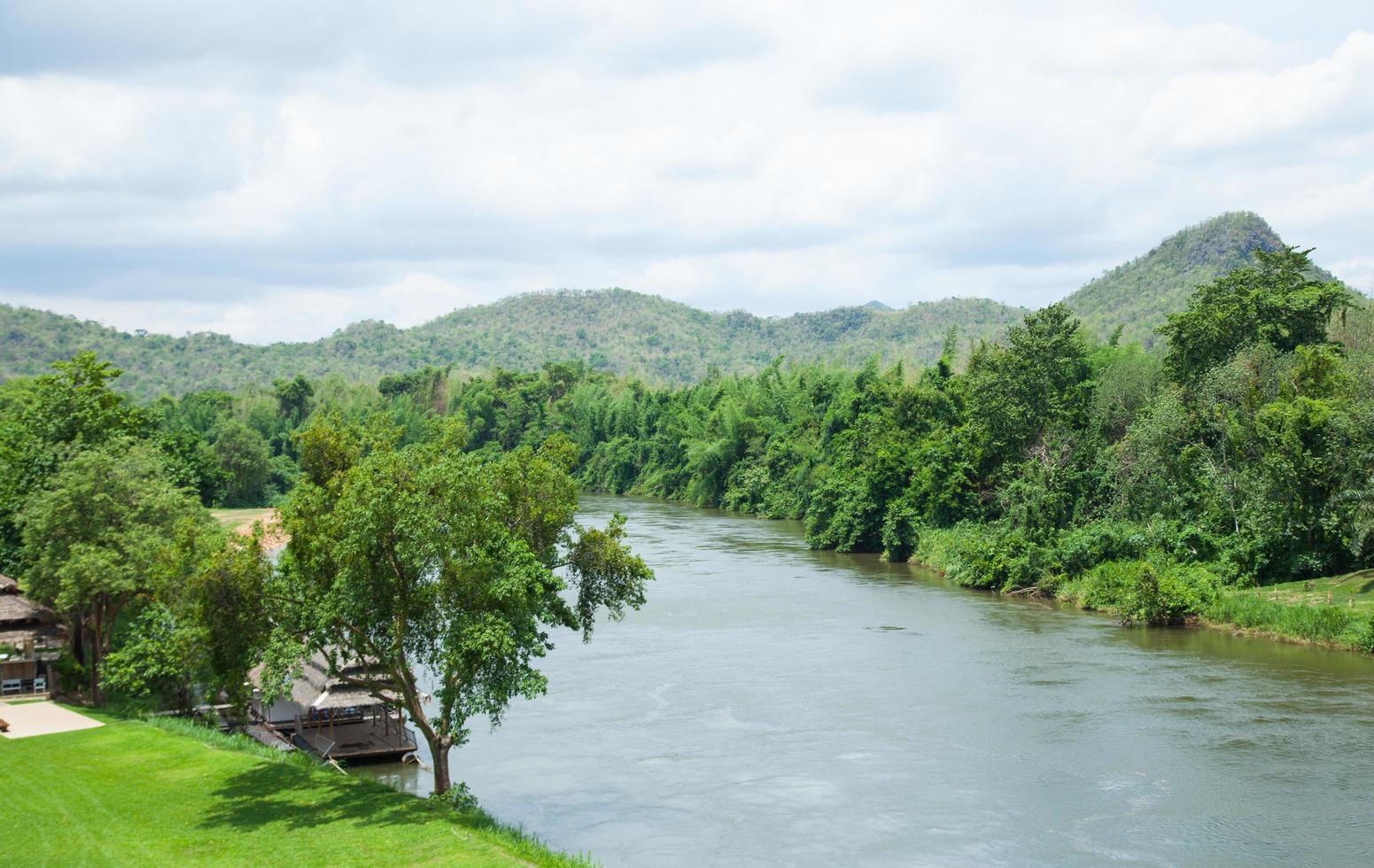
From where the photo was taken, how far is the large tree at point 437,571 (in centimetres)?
2033

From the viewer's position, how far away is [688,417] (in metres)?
104

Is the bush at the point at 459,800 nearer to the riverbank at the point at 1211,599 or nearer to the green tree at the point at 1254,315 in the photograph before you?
the riverbank at the point at 1211,599

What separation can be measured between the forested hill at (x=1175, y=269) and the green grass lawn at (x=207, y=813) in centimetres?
11431

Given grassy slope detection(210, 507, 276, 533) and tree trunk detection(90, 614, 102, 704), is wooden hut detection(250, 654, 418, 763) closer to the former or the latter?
tree trunk detection(90, 614, 102, 704)

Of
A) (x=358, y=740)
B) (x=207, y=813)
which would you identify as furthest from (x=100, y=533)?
(x=207, y=813)

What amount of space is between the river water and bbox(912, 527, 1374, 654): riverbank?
799 mm

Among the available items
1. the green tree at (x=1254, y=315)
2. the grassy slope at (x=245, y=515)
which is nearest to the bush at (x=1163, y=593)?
the green tree at (x=1254, y=315)

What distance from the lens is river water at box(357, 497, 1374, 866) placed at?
72.4 feet

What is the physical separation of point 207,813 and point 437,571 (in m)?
5.89

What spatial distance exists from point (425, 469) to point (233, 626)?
A: 184 inches

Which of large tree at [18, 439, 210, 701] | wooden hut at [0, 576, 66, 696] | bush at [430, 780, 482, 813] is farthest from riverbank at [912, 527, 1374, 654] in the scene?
wooden hut at [0, 576, 66, 696]

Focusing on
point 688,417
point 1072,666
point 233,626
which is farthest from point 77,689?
point 688,417

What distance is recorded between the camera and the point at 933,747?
27.5m

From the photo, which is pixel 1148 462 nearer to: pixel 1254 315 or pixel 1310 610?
pixel 1254 315
